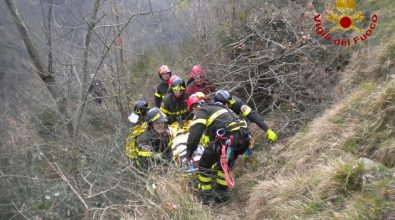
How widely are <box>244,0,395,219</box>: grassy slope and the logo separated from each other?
2.95ft

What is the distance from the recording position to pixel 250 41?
8359mm

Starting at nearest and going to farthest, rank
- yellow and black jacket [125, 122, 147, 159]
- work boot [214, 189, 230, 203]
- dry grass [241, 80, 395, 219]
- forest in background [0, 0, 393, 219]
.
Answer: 1. dry grass [241, 80, 395, 219]
2. forest in background [0, 0, 393, 219]
3. work boot [214, 189, 230, 203]
4. yellow and black jacket [125, 122, 147, 159]

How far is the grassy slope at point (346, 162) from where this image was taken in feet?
12.4

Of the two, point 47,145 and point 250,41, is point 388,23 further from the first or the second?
point 47,145

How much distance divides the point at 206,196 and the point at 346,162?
224 centimetres

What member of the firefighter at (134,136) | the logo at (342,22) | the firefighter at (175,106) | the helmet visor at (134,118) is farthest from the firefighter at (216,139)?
the logo at (342,22)

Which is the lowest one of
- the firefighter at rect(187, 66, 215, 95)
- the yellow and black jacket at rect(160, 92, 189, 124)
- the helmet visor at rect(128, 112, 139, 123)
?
the yellow and black jacket at rect(160, 92, 189, 124)

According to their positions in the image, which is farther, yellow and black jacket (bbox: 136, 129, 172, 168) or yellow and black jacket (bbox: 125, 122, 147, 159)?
yellow and black jacket (bbox: 125, 122, 147, 159)

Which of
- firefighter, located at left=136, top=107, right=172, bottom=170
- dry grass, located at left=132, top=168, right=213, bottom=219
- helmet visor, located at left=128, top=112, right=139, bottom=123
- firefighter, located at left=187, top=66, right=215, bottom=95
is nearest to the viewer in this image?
dry grass, located at left=132, top=168, right=213, bottom=219

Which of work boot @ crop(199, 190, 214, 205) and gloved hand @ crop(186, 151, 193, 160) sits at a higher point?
gloved hand @ crop(186, 151, 193, 160)

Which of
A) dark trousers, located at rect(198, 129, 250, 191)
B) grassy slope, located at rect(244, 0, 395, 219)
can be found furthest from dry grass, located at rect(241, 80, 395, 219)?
dark trousers, located at rect(198, 129, 250, 191)

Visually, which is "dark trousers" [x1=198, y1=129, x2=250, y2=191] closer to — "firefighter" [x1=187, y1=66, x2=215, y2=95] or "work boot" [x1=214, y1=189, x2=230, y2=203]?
"work boot" [x1=214, y1=189, x2=230, y2=203]

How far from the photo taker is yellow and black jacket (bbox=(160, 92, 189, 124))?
7.90 m

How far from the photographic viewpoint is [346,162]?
13.5 ft
